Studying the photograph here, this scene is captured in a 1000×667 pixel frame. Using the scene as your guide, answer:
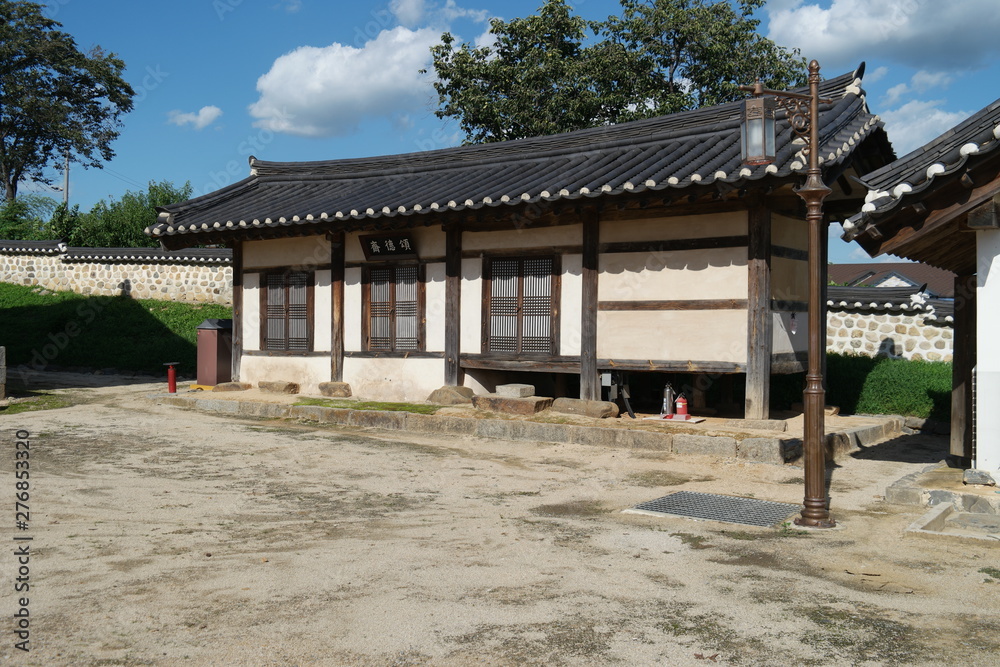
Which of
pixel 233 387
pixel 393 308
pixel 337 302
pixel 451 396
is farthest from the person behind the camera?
pixel 233 387

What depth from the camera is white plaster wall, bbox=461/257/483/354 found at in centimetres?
1276

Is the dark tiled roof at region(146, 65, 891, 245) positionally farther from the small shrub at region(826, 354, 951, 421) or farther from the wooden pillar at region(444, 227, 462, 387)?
the small shrub at region(826, 354, 951, 421)

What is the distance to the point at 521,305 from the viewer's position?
12.4 m

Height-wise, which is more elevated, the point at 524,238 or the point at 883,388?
the point at 524,238

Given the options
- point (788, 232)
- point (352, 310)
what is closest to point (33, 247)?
point (352, 310)

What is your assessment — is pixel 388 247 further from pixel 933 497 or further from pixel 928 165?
pixel 933 497

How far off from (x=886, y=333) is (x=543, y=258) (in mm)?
8696

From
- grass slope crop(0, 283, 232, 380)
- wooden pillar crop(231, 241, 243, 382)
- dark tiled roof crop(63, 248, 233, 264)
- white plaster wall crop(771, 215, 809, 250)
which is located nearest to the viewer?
white plaster wall crop(771, 215, 809, 250)

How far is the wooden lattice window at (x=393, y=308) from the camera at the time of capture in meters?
13.5

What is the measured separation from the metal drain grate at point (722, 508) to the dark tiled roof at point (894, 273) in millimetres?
26459

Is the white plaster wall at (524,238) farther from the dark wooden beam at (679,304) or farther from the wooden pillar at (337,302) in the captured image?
the wooden pillar at (337,302)

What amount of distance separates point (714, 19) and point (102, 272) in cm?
2032

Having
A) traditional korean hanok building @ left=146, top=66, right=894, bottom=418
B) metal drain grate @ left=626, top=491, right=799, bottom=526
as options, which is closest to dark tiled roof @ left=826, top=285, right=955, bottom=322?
traditional korean hanok building @ left=146, top=66, right=894, bottom=418

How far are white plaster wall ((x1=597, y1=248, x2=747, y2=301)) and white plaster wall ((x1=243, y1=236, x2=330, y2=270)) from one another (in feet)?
17.8
